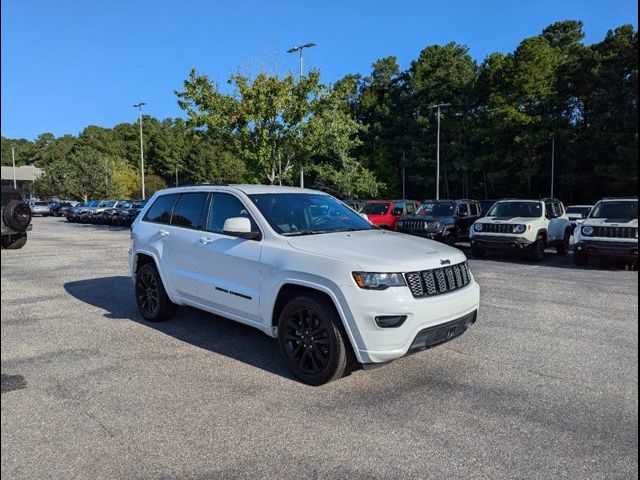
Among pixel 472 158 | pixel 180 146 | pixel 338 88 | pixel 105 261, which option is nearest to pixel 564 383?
pixel 105 261

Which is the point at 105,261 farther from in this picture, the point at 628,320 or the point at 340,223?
the point at 628,320

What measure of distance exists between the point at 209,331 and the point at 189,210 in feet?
4.69

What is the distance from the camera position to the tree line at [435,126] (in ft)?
69.4

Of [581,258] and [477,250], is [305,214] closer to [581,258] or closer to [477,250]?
[581,258]

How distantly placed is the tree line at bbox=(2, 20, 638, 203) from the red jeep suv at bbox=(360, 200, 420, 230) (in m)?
3.87

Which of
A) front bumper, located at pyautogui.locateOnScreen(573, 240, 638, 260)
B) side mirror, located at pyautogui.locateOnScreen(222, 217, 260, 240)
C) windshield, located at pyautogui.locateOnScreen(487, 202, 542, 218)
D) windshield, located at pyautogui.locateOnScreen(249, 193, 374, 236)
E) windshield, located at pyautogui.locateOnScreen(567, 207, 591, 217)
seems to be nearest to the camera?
side mirror, located at pyautogui.locateOnScreen(222, 217, 260, 240)

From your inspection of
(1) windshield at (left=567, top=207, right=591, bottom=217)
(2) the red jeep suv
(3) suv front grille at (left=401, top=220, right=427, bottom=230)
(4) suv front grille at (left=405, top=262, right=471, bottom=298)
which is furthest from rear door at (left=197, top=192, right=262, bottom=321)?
(1) windshield at (left=567, top=207, right=591, bottom=217)

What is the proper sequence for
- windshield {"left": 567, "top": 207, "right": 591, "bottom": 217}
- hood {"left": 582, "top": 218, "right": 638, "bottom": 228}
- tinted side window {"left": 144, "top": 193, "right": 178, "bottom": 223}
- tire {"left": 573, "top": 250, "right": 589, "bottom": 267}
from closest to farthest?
1. tinted side window {"left": 144, "top": 193, "right": 178, "bottom": 223}
2. hood {"left": 582, "top": 218, "right": 638, "bottom": 228}
3. tire {"left": 573, "top": 250, "right": 589, "bottom": 267}
4. windshield {"left": 567, "top": 207, "right": 591, "bottom": 217}

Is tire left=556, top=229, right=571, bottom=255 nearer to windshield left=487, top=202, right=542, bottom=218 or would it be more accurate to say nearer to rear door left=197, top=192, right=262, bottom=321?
windshield left=487, top=202, right=542, bottom=218

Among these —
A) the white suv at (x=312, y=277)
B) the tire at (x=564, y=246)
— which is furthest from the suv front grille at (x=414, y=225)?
the white suv at (x=312, y=277)

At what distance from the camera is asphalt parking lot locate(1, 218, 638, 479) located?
2.90 m

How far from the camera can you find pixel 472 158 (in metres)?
49.8

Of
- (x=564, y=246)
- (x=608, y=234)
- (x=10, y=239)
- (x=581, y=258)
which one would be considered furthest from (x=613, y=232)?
(x=10, y=239)

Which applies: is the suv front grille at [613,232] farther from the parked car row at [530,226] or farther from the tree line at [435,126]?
the tree line at [435,126]
